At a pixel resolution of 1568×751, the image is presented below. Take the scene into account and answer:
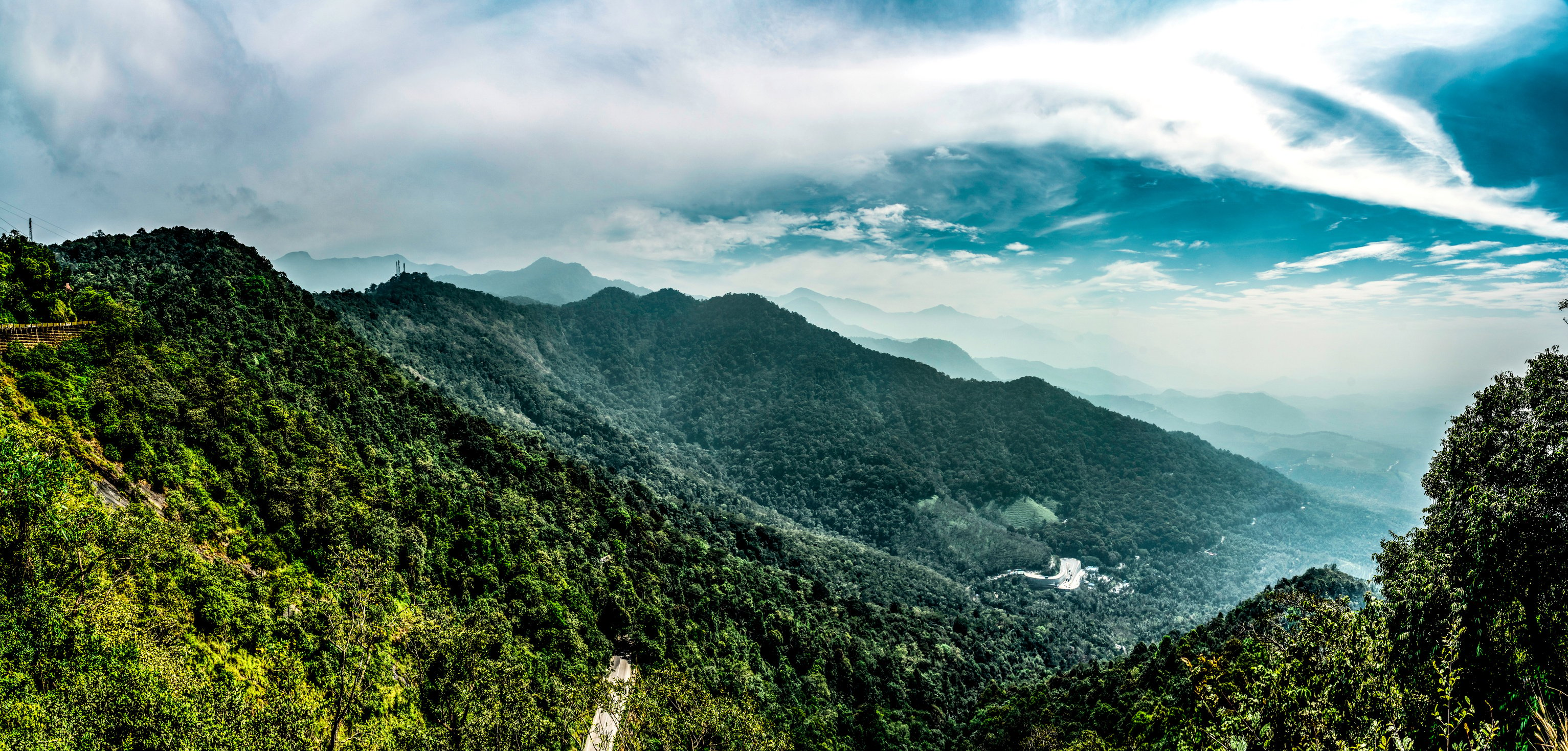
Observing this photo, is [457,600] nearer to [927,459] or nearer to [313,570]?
[313,570]

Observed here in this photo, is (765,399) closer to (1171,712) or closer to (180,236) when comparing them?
(180,236)

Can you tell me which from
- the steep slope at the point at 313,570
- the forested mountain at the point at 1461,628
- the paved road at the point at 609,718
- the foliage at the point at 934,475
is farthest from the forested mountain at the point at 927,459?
the forested mountain at the point at 1461,628

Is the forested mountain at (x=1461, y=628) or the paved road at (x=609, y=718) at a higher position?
the forested mountain at (x=1461, y=628)

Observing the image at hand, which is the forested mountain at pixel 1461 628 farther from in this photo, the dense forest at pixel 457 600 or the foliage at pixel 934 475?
the foliage at pixel 934 475

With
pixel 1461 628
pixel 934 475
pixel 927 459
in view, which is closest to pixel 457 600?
pixel 1461 628

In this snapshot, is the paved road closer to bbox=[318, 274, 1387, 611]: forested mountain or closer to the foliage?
the foliage

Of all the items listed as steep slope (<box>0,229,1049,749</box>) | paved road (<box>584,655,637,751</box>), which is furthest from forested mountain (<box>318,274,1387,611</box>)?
paved road (<box>584,655,637,751</box>)
